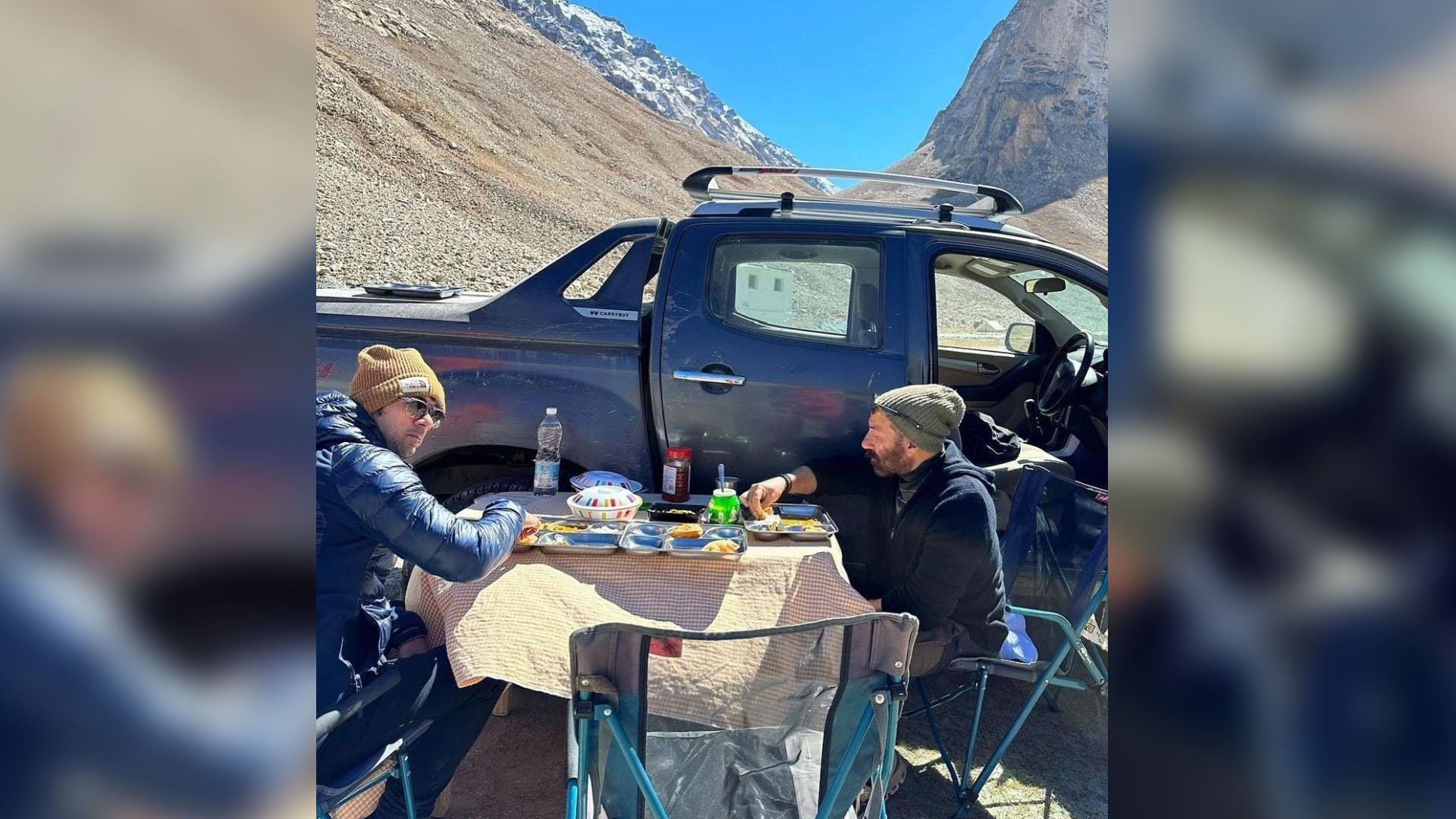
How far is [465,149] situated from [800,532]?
36971mm

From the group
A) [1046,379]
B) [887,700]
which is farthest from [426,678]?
[1046,379]

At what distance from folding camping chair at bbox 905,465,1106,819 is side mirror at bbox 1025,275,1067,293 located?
4.12ft

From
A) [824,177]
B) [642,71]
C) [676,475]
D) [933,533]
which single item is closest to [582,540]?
[676,475]

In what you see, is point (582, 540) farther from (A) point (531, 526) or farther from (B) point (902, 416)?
(B) point (902, 416)

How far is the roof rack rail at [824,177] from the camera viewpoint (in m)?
3.56

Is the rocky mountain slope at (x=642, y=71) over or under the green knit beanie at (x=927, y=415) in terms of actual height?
over

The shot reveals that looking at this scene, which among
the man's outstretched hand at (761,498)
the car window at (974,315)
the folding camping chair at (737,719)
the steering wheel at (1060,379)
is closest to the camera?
the folding camping chair at (737,719)

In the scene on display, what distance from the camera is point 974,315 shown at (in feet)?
17.6

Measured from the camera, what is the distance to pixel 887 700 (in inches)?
65.8

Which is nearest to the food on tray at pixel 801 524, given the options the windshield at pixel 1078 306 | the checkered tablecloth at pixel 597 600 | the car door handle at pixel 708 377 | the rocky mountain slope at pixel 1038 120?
the checkered tablecloth at pixel 597 600

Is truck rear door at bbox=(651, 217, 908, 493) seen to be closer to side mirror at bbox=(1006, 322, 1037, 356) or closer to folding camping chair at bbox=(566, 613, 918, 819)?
folding camping chair at bbox=(566, 613, 918, 819)

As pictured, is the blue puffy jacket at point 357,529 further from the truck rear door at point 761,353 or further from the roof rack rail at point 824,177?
the roof rack rail at point 824,177

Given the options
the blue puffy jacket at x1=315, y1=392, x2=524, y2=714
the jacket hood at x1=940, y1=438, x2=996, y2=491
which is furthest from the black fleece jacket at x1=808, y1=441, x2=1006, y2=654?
the blue puffy jacket at x1=315, y1=392, x2=524, y2=714
